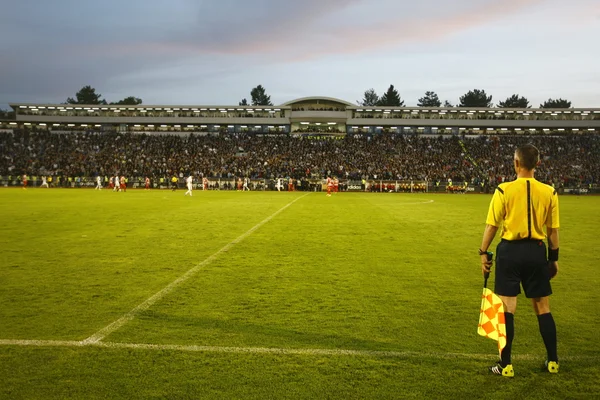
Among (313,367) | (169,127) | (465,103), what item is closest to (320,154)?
(169,127)

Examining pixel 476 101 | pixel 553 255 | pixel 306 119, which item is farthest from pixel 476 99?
pixel 553 255

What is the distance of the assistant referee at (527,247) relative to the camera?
4.08m

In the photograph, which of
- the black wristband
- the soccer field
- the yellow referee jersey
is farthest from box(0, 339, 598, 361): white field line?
the yellow referee jersey

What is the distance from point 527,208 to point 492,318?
1097 millimetres

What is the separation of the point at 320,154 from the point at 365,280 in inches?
2056

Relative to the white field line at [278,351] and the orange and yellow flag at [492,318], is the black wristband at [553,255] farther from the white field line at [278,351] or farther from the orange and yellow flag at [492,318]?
the white field line at [278,351]

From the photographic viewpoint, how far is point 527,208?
4098 millimetres

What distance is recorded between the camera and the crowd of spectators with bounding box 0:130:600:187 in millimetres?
52719

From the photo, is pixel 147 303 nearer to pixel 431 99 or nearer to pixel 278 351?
pixel 278 351

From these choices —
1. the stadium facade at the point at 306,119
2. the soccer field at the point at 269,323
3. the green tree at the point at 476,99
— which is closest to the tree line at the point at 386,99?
the green tree at the point at 476,99

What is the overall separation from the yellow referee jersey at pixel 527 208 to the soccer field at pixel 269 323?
4.26 ft

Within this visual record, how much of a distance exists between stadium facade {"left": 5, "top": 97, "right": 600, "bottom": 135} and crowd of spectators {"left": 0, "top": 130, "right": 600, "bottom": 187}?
245 centimetres

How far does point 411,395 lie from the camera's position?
3.61 m

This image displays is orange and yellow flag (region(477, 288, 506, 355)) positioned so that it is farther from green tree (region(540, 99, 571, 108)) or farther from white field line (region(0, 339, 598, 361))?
green tree (region(540, 99, 571, 108))
